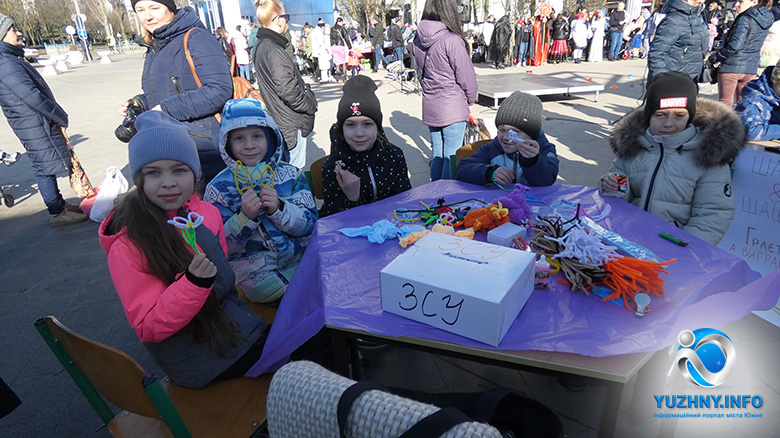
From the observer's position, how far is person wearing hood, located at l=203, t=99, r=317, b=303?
2105 millimetres

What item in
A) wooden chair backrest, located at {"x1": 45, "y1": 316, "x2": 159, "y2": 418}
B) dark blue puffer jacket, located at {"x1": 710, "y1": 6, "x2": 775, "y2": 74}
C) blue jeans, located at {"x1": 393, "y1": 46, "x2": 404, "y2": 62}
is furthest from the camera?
blue jeans, located at {"x1": 393, "y1": 46, "x2": 404, "y2": 62}

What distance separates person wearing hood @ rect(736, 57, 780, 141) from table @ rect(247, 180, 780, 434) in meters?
2.19

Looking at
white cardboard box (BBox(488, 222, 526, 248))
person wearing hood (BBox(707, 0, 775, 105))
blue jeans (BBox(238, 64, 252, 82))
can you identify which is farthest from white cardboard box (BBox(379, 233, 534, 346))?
blue jeans (BBox(238, 64, 252, 82))

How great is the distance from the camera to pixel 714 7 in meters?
12.7

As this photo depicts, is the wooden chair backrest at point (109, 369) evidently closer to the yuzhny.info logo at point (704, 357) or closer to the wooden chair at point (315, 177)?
the yuzhny.info logo at point (704, 357)

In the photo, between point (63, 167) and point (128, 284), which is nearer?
point (128, 284)

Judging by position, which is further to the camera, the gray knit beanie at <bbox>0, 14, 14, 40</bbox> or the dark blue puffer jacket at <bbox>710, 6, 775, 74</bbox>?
the dark blue puffer jacket at <bbox>710, 6, 775, 74</bbox>

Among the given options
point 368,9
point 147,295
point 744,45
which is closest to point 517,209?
point 147,295

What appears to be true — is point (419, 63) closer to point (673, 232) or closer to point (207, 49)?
point (207, 49)

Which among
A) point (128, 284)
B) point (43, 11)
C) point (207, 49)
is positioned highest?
point (43, 11)

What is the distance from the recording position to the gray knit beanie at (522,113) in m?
2.39

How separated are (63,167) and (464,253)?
4.83 m

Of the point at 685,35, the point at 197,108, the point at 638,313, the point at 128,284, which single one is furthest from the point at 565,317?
the point at 685,35

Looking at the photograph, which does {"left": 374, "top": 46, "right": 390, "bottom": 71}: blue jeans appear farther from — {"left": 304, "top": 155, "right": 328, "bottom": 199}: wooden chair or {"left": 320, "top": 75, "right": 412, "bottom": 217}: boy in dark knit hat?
{"left": 320, "top": 75, "right": 412, "bottom": 217}: boy in dark knit hat
